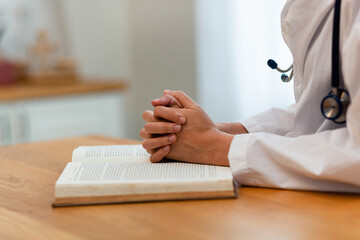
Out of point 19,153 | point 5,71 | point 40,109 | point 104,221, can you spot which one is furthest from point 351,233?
point 5,71

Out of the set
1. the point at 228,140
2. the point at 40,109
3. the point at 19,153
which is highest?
the point at 228,140

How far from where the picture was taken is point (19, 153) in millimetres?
1498

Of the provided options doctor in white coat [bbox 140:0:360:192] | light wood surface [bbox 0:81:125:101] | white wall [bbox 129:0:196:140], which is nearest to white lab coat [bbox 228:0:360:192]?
doctor in white coat [bbox 140:0:360:192]

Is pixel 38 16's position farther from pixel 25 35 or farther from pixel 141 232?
pixel 141 232

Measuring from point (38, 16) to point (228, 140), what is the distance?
2.56m

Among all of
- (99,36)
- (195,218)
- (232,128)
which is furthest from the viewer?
(99,36)

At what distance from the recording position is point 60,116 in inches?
114

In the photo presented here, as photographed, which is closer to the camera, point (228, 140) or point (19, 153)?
point (228, 140)

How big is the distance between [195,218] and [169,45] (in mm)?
2498

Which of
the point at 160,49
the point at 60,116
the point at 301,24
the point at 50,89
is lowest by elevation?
the point at 60,116

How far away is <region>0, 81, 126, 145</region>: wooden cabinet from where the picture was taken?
2.72 meters

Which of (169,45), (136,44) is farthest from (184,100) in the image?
(136,44)

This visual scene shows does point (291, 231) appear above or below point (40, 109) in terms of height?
above

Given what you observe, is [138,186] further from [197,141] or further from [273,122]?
[273,122]
